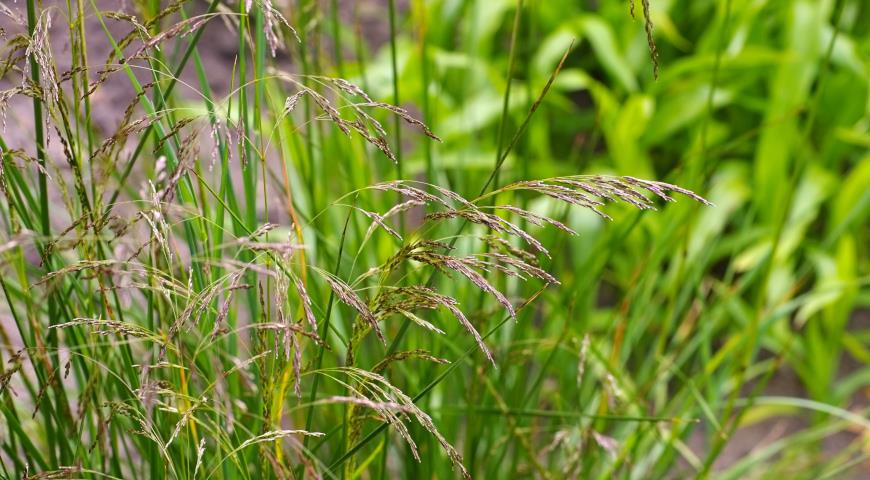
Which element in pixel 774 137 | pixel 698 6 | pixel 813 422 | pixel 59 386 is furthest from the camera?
pixel 698 6

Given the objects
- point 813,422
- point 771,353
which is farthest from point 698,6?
point 813,422

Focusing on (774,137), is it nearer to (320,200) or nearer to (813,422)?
(813,422)

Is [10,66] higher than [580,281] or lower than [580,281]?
higher

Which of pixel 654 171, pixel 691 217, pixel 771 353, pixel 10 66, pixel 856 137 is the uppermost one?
pixel 10 66

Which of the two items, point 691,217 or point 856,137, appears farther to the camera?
point 856,137

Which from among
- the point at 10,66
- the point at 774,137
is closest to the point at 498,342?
the point at 10,66

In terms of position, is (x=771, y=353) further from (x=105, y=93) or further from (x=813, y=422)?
(x=105, y=93)

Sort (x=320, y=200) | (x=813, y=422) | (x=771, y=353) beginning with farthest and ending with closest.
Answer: (x=771, y=353) → (x=813, y=422) → (x=320, y=200)
